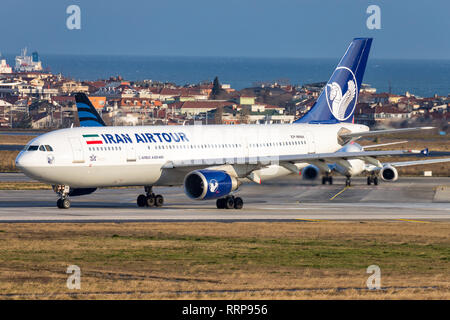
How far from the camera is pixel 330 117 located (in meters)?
59.7

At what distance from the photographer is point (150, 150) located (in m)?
48.8

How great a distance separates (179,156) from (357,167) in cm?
1744

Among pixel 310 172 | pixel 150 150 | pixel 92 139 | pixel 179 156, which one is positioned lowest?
pixel 310 172

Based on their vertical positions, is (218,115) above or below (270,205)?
above

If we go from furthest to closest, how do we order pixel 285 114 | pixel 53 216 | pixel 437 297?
pixel 285 114
pixel 53 216
pixel 437 297

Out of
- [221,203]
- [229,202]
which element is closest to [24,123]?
[221,203]

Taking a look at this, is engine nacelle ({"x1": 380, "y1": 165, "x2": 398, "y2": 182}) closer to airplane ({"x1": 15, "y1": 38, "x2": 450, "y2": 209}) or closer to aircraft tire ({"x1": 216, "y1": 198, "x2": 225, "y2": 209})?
airplane ({"x1": 15, "y1": 38, "x2": 450, "y2": 209})

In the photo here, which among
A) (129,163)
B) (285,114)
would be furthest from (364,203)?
(285,114)

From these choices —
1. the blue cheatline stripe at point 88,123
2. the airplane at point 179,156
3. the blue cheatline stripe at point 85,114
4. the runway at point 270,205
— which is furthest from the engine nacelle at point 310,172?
the blue cheatline stripe at point 85,114

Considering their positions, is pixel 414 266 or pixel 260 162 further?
pixel 260 162

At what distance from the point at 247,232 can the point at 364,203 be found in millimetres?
17209

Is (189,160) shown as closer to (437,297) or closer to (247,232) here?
(247,232)

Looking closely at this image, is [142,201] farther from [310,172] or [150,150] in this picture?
[310,172]

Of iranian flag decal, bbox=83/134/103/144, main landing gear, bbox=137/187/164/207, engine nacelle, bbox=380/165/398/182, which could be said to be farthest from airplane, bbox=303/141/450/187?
iranian flag decal, bbox=83/134/103/144
